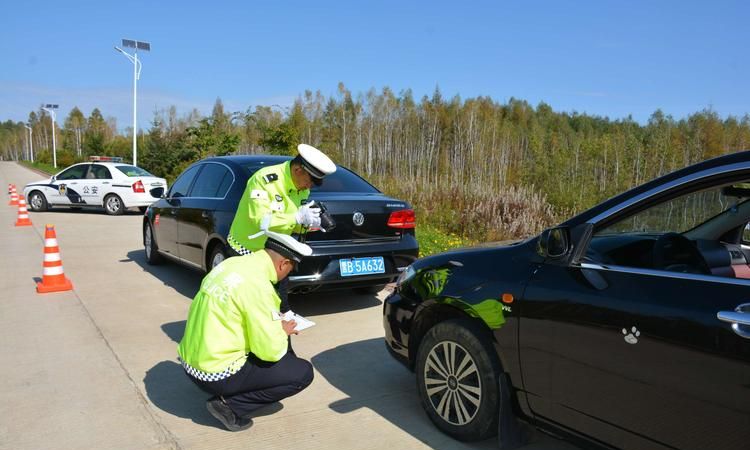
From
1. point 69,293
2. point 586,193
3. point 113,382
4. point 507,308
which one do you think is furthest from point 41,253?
point 586,193

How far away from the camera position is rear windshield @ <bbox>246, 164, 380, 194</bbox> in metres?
5.65

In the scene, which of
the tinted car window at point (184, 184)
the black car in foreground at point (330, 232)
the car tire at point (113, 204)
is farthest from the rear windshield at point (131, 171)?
the black car in foreground at point (330, 232)

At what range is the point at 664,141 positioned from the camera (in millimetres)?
19406

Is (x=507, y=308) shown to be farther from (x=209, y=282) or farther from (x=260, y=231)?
(x=260, y=231)

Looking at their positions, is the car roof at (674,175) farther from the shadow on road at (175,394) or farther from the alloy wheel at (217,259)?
the alloy wheel at (217,259)

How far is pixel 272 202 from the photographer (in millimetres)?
4211

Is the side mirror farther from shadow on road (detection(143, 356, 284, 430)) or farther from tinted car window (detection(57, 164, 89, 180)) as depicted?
tinted car window (detection(57, 164, 89, 180))

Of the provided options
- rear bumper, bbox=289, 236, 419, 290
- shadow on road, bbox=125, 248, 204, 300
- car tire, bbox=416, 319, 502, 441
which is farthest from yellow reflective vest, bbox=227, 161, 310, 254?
shadow on road, bbox=125, 248, 204, 300

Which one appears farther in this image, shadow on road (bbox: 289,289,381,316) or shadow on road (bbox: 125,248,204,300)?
shadow on road (bbox: 125,248,204,300)

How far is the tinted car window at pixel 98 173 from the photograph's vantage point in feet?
52.3

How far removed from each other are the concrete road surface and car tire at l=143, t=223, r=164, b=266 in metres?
0.89

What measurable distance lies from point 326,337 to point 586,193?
10.3 meters

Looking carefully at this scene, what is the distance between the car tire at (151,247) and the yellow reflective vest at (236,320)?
5240mm

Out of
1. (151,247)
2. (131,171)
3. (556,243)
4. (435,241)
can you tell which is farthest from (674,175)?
(131,171)
